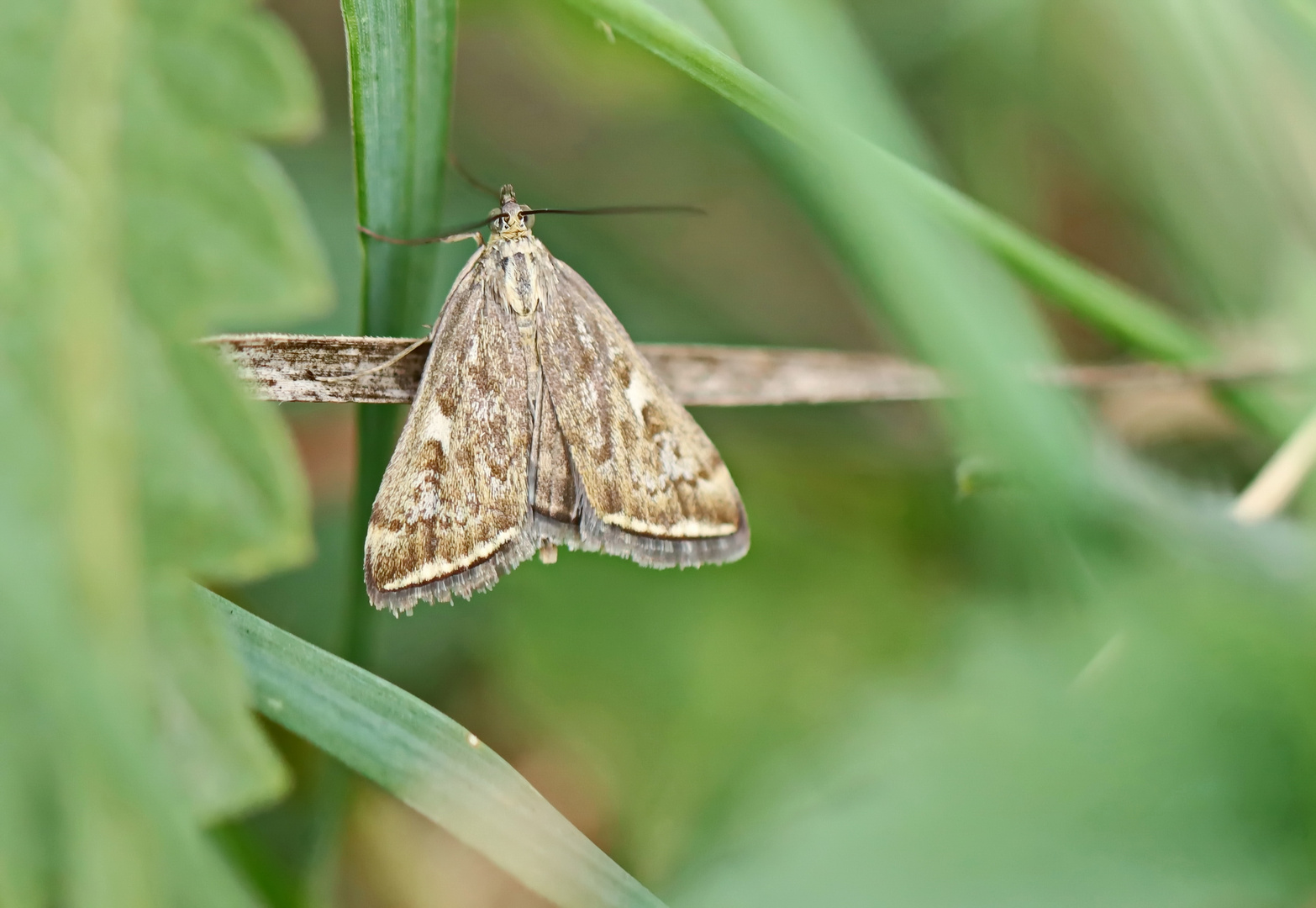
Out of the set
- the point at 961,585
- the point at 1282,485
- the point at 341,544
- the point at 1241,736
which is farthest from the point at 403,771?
the point at 1282,485

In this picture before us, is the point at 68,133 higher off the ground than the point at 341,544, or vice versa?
the point at 68,133

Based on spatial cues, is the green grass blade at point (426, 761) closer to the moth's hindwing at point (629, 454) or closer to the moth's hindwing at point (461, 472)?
the moth's hindwing at point (461, 472)

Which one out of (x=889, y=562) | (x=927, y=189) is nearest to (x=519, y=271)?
(x=927, y=189)

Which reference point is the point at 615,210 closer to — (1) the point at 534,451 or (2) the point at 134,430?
(1) the point at 534,451

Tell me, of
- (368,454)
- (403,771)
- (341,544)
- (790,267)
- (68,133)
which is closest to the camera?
(68,133)

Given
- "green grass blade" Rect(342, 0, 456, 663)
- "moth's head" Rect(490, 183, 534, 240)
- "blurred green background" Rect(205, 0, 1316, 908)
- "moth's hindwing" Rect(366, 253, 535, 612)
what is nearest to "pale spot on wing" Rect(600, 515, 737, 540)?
"moth's hindwing" Rect(366, 253, 535, 612)

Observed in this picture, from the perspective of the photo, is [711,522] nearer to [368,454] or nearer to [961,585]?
[368,454]

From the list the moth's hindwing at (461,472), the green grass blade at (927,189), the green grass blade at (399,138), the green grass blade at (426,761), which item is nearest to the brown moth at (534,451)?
the moth's hindwing at (461,472)
